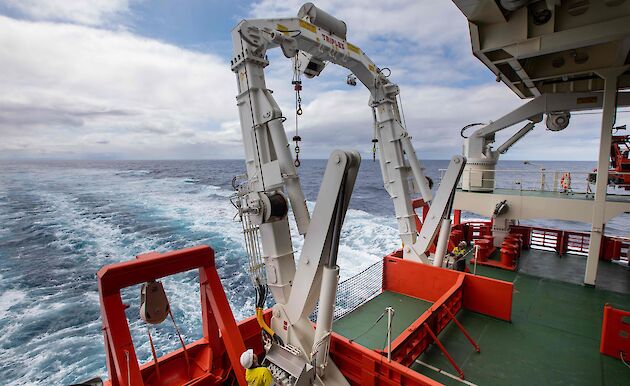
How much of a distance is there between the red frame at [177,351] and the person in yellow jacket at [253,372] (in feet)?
1.66

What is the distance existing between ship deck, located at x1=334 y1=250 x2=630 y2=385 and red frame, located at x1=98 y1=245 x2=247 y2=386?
2898mm

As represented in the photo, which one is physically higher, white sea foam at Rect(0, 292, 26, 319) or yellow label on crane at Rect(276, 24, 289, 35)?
Answer: yellow label on crane at Rect(276, 24, 289, 35)

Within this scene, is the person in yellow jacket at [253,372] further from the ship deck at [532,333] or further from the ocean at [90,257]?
the ship deck at [532,333]

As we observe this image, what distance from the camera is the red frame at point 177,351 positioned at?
331 centimetres

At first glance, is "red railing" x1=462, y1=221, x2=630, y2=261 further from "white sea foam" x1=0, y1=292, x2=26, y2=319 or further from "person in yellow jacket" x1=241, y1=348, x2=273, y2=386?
"white sea foam" x1=0, y1=292, x2=26, y2=319

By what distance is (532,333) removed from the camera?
6.17m

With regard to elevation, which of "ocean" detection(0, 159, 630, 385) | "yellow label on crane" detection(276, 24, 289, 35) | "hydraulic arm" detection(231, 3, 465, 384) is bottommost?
"ocean" detection(0, 159, 630, 385)

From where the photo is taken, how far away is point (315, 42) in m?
5.82

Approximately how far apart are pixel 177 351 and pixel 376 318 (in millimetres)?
4266

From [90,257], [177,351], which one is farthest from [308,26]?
[90,257]

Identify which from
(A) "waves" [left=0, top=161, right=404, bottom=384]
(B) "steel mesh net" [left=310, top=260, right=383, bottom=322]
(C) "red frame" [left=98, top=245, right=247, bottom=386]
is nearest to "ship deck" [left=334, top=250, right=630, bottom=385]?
(B) "steel mesh net" [left=310, top=260, right=383, bottom=322]

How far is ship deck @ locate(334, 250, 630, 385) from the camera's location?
504 cm

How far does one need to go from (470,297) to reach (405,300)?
58.5 inches

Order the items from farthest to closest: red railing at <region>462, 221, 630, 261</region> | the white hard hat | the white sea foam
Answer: red railing at <region>462, 221, 630, 261</region>, the white sea foam, the white hard hat
